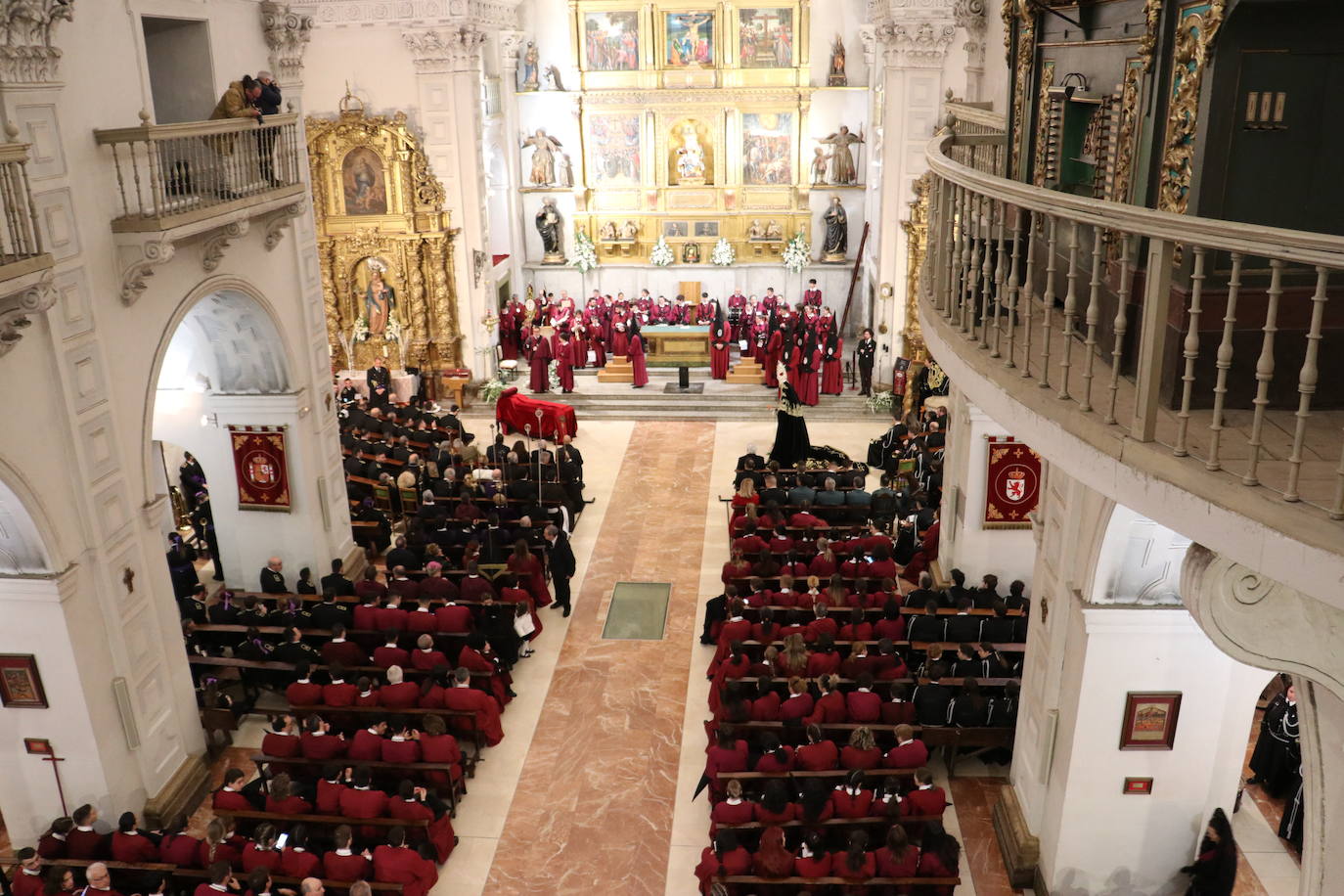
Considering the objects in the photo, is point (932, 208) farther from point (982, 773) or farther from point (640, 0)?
point (640, 0)

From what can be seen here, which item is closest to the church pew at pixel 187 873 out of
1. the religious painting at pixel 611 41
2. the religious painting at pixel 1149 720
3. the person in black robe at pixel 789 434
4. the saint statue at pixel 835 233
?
the religious painting at pixel 1149 720

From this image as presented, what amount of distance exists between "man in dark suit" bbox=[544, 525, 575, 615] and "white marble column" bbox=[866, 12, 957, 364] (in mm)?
11033

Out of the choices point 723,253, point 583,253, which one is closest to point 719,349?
point 723,253

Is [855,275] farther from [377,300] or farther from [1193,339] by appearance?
[1193,339]

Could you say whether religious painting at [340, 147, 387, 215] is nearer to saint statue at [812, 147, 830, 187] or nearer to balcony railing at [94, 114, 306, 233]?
balcony railing at [94, 114, 306, 233]

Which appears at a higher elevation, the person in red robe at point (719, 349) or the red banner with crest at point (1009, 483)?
the red banner with crest at point (1009, 483)

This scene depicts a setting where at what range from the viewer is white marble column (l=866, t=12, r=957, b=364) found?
21.1 meters

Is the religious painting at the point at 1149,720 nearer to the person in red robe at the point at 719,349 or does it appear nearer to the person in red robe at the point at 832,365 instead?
the person in red robe at the point at 832,365

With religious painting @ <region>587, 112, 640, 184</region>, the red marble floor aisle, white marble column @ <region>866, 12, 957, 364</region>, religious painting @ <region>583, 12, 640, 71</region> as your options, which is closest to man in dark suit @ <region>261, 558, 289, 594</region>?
the red marble floor aisle

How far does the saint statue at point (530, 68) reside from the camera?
1120 inches

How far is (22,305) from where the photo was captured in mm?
8125

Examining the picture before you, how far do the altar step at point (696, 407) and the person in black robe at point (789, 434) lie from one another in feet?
13.6

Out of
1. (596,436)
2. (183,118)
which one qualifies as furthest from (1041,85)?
(596,436)

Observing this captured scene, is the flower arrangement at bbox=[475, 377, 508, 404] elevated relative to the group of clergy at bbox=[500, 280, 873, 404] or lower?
lower
